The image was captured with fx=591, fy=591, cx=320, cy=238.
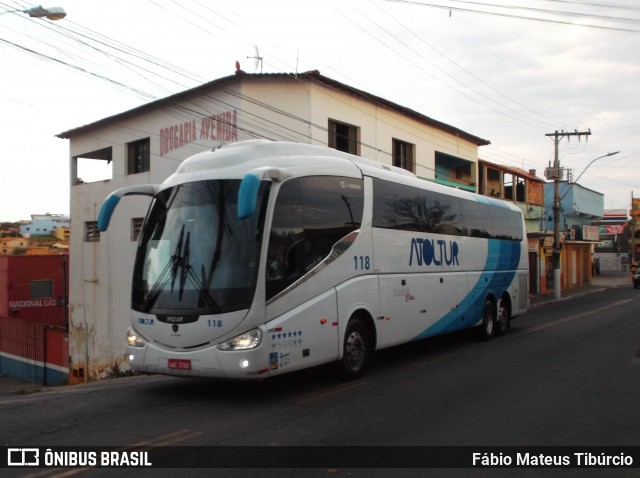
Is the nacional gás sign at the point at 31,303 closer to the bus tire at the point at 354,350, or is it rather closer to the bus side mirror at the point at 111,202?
the bus side mirror at the point at 111,202

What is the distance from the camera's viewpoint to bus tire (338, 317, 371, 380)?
29.9 feet

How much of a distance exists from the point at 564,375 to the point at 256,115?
13.9 m

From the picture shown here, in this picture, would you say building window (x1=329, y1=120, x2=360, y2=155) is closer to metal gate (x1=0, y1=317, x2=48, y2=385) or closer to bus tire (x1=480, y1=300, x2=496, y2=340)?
bus tire (x1=480, y1=300, x2=496, y2=340)

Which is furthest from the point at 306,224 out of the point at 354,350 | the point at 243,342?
the point at 354,350

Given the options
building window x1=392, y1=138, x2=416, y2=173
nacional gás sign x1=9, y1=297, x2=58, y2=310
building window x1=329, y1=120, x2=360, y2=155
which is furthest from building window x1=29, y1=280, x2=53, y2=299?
building window x1=392, y1=138, x2=416, y2=173

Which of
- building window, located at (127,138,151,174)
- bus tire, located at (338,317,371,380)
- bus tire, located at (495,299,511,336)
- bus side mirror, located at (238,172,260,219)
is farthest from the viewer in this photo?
building window, located at (127,138,151,174)

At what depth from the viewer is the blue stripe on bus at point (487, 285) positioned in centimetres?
1275

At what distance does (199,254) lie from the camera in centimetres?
770

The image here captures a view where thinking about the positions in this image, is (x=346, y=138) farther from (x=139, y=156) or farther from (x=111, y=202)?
(x=111, y=202)

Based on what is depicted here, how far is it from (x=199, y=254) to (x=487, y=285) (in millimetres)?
9343

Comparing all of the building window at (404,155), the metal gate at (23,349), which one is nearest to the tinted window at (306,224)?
the building window at (404,155)

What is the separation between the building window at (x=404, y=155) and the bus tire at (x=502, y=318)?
434 inches

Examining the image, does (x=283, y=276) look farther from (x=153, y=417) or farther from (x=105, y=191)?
Answer: (x=105, y=191)

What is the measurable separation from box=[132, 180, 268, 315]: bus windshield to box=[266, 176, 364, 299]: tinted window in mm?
318
